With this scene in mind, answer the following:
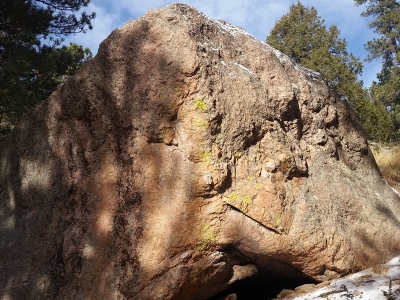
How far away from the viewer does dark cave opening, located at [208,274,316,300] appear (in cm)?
392

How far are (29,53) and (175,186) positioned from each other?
20.3 feet

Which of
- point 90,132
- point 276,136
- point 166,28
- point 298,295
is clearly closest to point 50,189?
point 90,132

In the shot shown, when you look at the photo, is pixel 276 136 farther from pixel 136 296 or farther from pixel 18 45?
pixel 18 45

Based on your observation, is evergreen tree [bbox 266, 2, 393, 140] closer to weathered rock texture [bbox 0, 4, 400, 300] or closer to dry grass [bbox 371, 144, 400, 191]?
dry grass [bbox 371, 144, 400, 191]

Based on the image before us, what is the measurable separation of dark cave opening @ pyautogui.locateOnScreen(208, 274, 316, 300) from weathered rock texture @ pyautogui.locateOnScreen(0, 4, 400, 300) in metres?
0.11

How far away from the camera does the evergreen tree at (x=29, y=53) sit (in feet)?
27.0

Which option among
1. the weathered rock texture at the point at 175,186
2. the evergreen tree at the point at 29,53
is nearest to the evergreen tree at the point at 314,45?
the evergreen tree at the point at 29,53

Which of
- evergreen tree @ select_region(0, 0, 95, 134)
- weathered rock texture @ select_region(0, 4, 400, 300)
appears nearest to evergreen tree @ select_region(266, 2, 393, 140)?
evergreen tree @ select_region(0, 0, 95, 134)

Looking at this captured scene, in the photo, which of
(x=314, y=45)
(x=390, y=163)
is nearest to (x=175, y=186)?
(x=390, y=163)

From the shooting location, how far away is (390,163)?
7988mm

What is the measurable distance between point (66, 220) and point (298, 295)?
2.09 m

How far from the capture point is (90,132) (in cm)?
398

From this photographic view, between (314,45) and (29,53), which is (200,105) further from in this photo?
(314,45)

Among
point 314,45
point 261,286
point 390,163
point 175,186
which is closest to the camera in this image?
point 175,186
